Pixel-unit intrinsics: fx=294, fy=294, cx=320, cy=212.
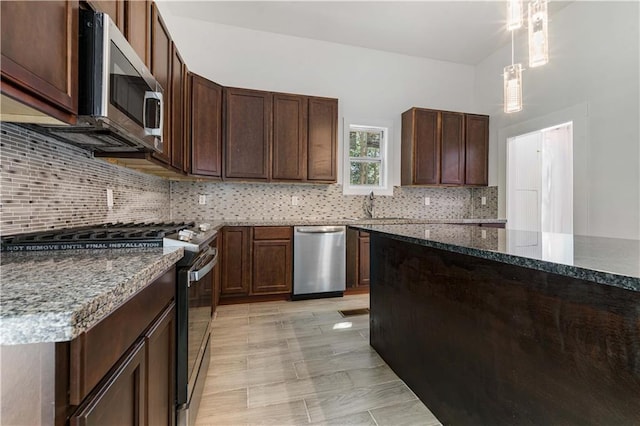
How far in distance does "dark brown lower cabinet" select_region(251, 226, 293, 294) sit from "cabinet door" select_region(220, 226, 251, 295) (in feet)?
0.27

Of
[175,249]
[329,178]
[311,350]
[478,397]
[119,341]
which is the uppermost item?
[329,178]

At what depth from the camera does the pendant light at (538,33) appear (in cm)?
175

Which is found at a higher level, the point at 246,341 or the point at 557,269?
the point at 557,269

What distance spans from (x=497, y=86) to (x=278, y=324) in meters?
4.47

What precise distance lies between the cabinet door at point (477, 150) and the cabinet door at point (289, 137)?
97.3 inches

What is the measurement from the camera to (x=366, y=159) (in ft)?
14.2

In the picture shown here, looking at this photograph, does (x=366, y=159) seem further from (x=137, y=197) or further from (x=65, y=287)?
(x=65, y=287)

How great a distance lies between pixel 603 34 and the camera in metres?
2.96

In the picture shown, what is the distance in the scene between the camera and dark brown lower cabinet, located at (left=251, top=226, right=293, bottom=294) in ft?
10.8

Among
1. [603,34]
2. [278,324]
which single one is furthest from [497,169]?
[278,324]

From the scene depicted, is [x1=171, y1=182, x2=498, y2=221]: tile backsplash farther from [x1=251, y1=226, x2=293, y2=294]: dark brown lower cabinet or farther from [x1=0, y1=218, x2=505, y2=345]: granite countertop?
[x1=0, y1=218, x2=505, y2=345]: granite countertop

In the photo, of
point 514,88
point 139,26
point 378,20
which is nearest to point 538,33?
point 514,88

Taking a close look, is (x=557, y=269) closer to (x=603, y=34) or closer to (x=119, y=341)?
(x=119, y=341)

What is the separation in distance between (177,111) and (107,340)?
90.9 inches
